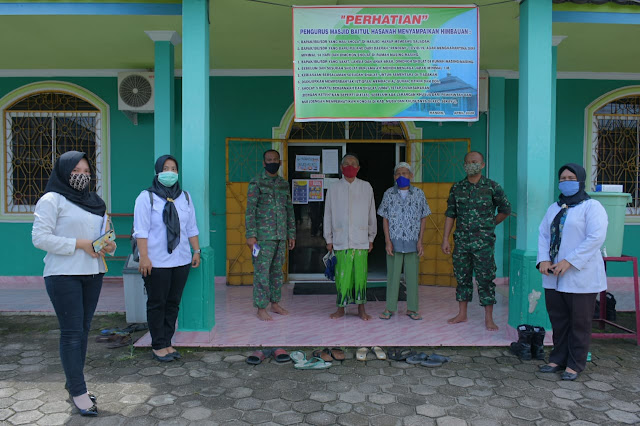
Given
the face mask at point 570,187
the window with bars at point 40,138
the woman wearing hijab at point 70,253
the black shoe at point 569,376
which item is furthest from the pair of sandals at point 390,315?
the window with bars at point 40,138

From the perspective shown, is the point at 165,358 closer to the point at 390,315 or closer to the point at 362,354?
the point at 362,354

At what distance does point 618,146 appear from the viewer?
23.6ft

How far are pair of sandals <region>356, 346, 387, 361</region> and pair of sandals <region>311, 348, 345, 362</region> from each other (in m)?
0.14

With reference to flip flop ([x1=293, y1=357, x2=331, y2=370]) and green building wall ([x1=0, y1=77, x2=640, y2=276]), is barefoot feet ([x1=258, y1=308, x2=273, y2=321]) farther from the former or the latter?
green building wall ([x1=0, y1=77, x2=640, y2=276])

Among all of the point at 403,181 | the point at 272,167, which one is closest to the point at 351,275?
the point at 403,181

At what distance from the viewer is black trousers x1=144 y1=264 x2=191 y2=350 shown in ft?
12.9

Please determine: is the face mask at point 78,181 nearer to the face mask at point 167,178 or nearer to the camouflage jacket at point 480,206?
the face mask at point 167,178

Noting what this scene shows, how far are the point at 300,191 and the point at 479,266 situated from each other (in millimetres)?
3099

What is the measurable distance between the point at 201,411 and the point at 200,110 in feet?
8.31

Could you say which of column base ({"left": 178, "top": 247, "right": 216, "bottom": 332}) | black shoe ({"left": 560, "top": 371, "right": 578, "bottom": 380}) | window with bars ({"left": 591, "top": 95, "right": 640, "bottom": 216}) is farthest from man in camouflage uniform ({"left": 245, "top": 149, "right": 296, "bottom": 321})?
window with bars ({"left": 591, "top": 95, "right": 640, "bottom": 216})

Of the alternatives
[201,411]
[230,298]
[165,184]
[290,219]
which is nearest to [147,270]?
[165,184]

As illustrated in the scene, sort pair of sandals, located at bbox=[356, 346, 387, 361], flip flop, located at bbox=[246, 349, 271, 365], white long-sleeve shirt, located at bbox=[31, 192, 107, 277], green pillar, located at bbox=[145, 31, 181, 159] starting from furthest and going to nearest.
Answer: green pillar, located at bbox=[145, 31, 181, 159], pair of sandals, located at bbox=[356, 346, 387, 361], flip flop, located at bbox=[246, 349, 271, 365], white long-sleeve shirt, located at bbox=[31, 192, 107, 277]

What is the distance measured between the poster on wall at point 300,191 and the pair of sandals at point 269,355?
3222 mm

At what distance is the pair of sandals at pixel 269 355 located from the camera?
4.03m
